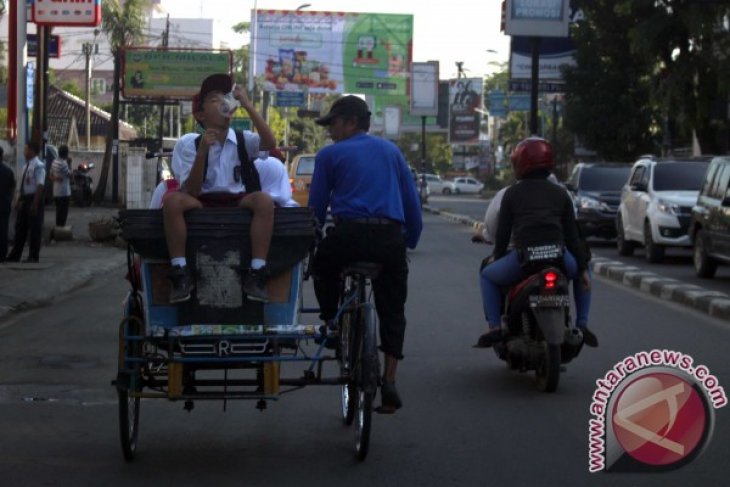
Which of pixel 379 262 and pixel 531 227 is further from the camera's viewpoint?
pixel 531 227

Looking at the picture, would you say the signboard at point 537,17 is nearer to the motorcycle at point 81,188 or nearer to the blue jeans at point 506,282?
the motorcycle at point 81,188

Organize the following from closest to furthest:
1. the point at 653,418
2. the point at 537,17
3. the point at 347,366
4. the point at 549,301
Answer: the point at 653,418 < the point at 347,366 < the point at 549,301 < the point at 537,17

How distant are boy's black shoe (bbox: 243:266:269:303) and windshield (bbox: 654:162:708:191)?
1686 centimetres

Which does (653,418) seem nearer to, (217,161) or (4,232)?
(217,161)

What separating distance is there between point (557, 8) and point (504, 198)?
24.5 meters

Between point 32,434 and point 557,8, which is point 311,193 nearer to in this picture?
point 32,434

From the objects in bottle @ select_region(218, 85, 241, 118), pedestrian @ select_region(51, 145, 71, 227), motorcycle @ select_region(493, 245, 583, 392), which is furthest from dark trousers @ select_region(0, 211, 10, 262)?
bottle @ select_region(218, 85, 241, 118)

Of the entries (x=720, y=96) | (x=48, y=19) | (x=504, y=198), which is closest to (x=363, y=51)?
(x=720, y=96)

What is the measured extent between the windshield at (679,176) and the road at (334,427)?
34.4 ft

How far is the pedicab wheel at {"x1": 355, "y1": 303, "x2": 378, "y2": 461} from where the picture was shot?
22.2 ft

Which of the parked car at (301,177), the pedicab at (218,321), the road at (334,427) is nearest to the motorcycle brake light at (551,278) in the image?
the road at (334,427)

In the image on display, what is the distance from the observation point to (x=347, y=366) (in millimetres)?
7254

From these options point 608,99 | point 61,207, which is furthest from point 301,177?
point 608,99

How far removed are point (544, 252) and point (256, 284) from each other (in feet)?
9.47
